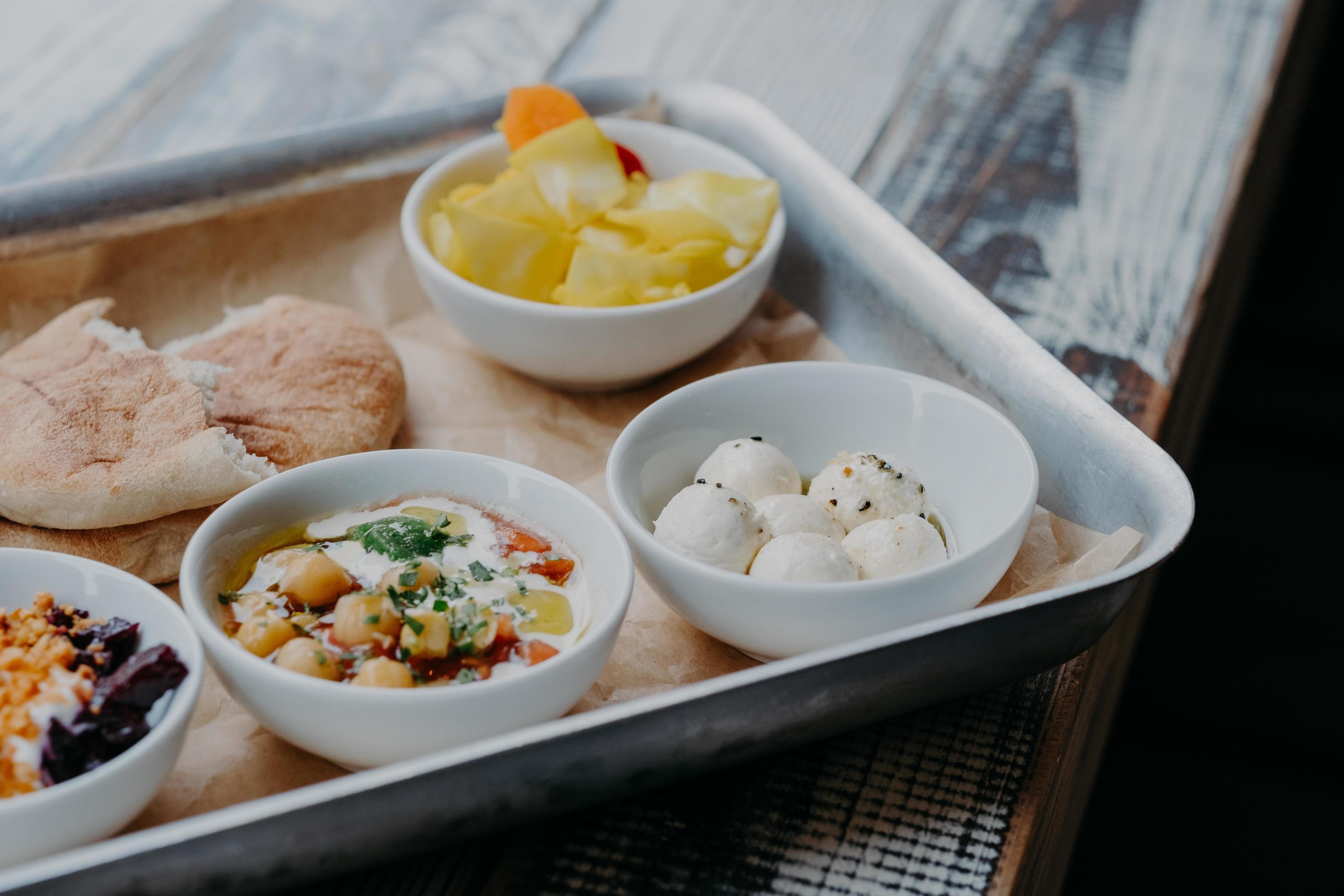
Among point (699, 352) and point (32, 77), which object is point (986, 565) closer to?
point (699, 352)

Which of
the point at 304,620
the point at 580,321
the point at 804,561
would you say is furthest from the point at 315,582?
the point at 580,321

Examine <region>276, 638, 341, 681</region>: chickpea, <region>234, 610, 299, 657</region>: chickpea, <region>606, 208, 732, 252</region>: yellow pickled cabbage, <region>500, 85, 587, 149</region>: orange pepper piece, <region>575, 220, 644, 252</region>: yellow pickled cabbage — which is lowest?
<region>234, 610, 299, 657</region>: chickpea

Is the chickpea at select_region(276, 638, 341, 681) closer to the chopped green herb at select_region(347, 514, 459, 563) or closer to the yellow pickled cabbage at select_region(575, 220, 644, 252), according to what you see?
the chopped green herb at select_region(347, 514, 459, 563)

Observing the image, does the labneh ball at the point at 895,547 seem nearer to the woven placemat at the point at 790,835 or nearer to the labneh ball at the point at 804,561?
the labneh ball at the point at 804,561

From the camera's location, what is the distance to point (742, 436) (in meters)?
1.73

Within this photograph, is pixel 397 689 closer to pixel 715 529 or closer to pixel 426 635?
pixel 426 635

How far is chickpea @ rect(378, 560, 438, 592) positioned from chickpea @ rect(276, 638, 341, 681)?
120 mm

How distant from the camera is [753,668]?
136cm

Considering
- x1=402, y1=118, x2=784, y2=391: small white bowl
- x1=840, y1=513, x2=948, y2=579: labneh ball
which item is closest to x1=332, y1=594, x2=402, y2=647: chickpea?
x1=840, y1=513, x2=948, y2=579: labneh ball

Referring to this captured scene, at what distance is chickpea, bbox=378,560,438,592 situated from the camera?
1307 mm

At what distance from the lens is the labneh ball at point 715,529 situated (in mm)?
1396

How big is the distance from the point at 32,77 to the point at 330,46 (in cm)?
73

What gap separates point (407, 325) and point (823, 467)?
0.91 m

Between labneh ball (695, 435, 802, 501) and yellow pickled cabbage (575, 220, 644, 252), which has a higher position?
yellow pickled cabbage (575, 220, 644, 252)
